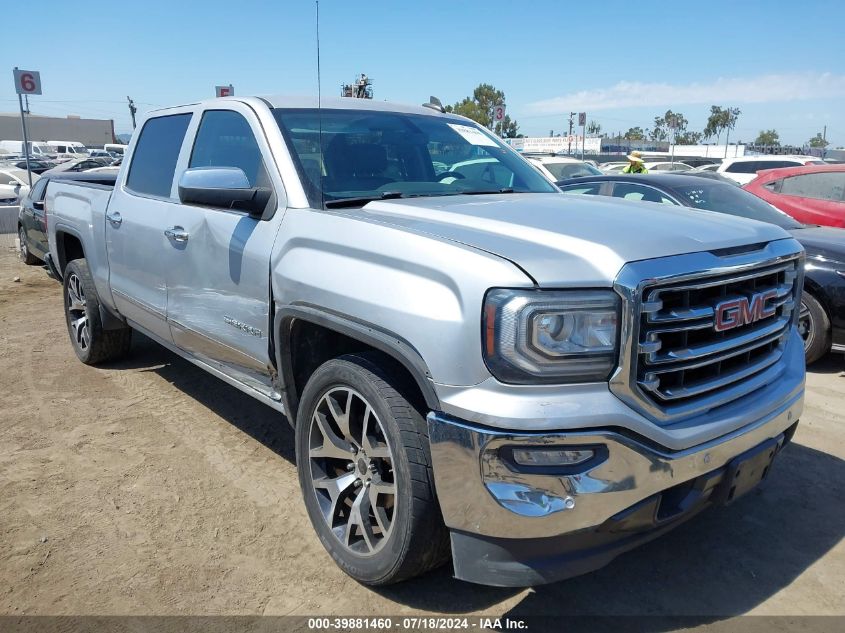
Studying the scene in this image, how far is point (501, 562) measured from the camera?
86.3 inches

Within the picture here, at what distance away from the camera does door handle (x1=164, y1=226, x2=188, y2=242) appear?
366 centimetres

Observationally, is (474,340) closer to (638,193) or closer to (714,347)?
(714,347)

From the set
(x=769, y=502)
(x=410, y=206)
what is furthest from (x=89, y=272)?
(x=769, y=502)

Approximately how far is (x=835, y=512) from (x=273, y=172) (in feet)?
10.3

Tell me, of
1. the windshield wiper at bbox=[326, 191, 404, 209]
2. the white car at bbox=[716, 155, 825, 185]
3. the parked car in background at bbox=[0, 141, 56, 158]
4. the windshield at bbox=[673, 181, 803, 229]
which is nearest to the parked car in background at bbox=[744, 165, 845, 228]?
the windshield at bbox=[673, 181, 803, 229]

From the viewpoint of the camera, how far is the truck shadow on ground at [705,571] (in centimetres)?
263

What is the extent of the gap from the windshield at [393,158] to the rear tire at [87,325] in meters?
2.81

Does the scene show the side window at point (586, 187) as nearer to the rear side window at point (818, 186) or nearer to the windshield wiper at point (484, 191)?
the rear side window at point (818, 186)

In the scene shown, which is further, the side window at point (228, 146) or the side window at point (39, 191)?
the side window at point (39, 191)

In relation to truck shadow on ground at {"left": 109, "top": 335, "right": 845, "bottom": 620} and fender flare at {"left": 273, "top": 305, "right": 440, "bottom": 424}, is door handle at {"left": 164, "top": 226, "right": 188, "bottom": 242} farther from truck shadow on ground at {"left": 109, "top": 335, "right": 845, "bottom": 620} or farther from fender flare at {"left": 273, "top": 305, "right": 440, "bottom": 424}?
truck shadow on ground at {"left": 109, "top": 335, "right": 845, "bottom": 620}

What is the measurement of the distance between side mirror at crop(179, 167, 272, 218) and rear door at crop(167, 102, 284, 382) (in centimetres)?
7

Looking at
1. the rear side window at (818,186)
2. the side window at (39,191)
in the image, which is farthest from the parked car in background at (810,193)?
the side window at (39,191)

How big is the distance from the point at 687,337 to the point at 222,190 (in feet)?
6.53

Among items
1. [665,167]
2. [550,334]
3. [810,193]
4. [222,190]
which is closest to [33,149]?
[665,167]
